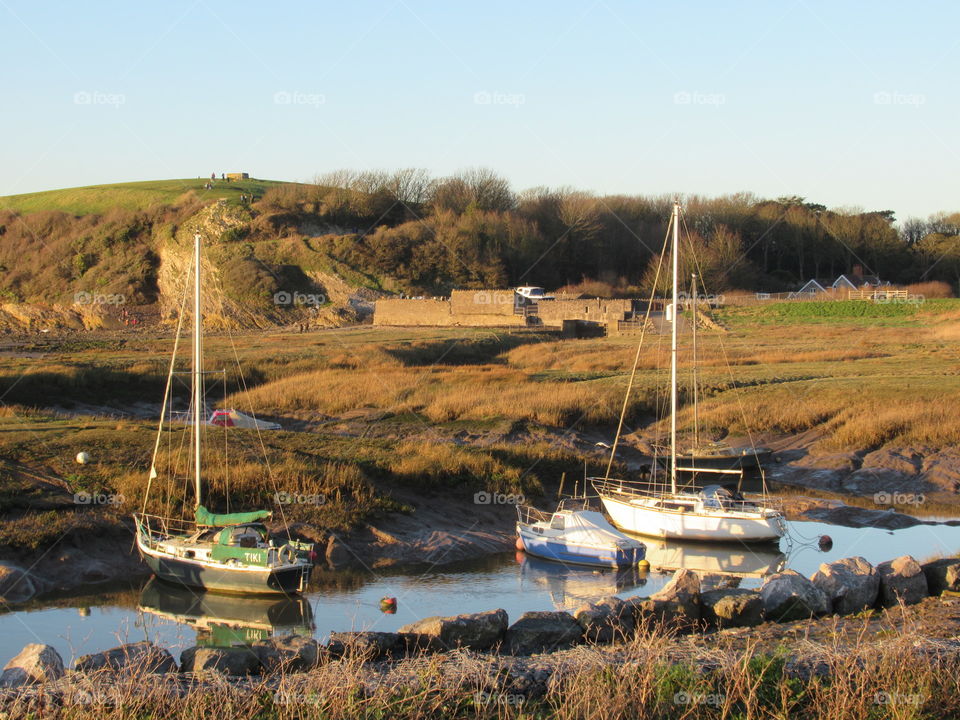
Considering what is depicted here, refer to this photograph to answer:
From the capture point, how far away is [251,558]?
20297 millimetres

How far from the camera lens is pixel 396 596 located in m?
20.8

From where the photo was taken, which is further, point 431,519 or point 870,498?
point 870,498

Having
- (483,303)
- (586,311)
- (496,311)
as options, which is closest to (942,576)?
(496,311)

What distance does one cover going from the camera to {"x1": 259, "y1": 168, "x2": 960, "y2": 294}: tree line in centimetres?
10669

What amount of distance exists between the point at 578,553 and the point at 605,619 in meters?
7.56

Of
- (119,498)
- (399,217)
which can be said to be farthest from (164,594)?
(399,217)

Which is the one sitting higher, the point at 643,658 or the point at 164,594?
the point at 643,658

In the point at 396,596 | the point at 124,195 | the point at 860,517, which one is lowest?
the point at 860,517

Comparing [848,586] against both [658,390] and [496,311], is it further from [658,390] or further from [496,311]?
[496,311]

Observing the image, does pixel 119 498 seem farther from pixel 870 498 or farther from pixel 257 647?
pixel 870 498

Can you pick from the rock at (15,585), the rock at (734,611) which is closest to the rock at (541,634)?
the rock at (734,611)

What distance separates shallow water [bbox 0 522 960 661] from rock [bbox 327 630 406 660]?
0.61 metres

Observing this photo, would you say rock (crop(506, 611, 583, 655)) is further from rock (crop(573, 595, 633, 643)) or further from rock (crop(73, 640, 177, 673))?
rock (crop(73, 640, 177, 673))

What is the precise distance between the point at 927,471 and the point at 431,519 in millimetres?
16932
